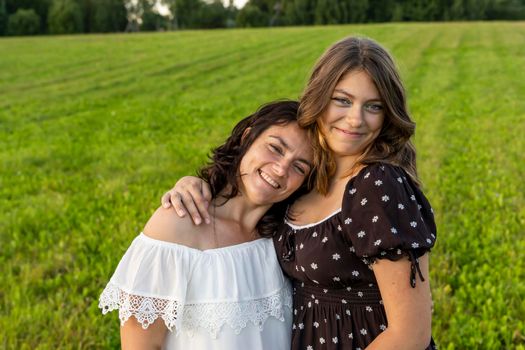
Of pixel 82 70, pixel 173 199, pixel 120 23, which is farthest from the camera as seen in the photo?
pixel 120 23

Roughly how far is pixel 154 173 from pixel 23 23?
2250 inches

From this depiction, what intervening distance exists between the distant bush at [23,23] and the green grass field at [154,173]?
39722mm

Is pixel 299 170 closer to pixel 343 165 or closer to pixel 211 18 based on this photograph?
pixel 343 165

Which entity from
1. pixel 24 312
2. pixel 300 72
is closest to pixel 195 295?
pixel 24 312

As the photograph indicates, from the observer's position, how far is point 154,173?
714cm

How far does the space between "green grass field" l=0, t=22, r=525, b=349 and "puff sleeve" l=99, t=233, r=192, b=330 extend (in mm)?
1537

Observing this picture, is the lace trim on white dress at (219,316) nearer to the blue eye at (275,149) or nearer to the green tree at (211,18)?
the blue eye at (275,149)

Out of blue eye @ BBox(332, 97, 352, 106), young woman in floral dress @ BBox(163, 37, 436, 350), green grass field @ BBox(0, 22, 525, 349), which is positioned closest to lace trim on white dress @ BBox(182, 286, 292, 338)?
young woman in floral dress @ BBox(163, 37, 436, 350)

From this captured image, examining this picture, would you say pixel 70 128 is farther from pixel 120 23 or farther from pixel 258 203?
pixel 120 23

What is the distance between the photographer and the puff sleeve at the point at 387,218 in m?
1.88

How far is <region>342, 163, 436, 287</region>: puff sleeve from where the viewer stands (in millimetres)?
1881

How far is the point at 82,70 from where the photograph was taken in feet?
67.8

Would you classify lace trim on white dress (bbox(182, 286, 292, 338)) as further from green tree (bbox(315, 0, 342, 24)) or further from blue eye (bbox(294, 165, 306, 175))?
green tree (bbox(315, 0, 342, 24))

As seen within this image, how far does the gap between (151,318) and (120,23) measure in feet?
237
